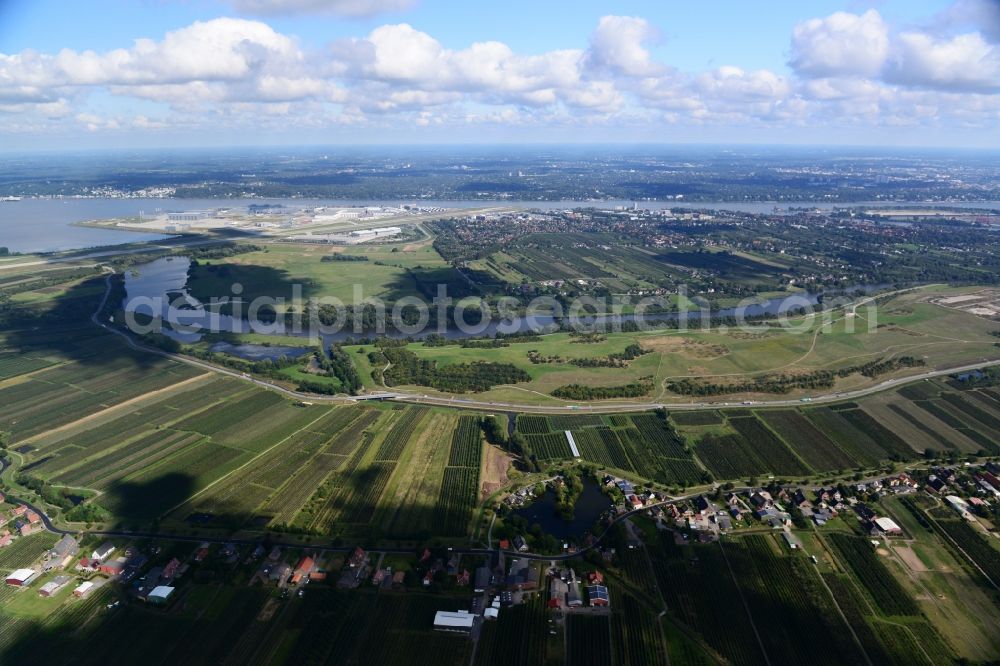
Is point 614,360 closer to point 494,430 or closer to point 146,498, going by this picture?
point 494,430

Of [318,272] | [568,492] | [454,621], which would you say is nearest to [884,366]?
[568,492]

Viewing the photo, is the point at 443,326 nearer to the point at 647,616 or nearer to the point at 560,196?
the point at 647,616

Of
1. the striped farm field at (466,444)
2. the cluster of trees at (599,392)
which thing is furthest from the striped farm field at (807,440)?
the striped farm field at (466,444)

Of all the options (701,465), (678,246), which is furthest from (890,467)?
(678,246)

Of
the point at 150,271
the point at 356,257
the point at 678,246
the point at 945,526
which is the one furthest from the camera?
the point at 678,246

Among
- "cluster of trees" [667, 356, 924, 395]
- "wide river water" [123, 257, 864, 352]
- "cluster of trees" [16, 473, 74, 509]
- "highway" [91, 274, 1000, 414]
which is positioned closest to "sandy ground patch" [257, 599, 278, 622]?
"cluster of trees" [16, 473, 74, 509]

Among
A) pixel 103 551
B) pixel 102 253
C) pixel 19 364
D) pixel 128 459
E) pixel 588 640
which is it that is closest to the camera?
pixel 588 640

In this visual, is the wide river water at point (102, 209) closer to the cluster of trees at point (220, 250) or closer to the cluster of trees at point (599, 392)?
the cluster of trees at point (220, 250)
